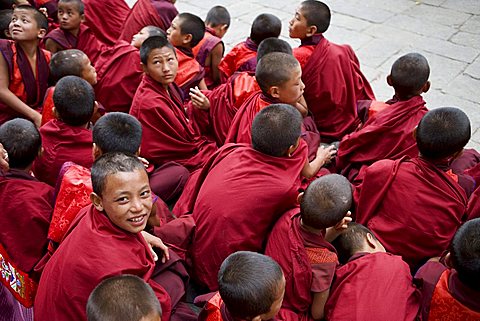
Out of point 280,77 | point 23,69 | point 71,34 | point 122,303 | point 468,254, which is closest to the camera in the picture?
point 122,303

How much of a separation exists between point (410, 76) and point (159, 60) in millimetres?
1709

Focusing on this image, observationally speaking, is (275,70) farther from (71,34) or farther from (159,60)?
(71,34)

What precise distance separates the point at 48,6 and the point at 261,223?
4011 mm

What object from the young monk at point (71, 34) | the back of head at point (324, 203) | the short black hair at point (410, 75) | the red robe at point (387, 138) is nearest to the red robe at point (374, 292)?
the back of head at point (324, 203)

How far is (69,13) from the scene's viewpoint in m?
4.73

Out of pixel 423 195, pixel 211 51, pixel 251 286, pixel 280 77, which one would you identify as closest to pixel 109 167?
pixel 251 286

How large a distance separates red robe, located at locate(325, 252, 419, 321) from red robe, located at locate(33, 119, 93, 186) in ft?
5.82

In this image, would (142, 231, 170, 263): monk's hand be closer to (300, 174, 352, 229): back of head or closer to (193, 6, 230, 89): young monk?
(300, 174, 352, 229): back of head

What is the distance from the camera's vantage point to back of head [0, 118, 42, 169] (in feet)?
9.70

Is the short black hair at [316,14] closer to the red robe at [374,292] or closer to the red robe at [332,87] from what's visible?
the red robe at [332,87]

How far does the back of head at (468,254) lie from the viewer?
86.2 inches

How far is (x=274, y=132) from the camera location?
2896 mm

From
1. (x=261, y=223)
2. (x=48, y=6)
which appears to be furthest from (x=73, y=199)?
(x=48, y=6)

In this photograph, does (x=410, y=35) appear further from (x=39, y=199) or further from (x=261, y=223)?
(x=39, y=199)
